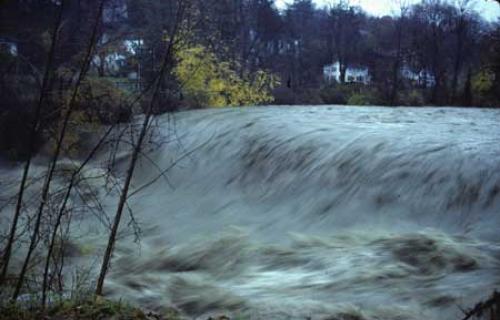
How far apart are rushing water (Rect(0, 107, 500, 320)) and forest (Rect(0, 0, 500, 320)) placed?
0.11 feet

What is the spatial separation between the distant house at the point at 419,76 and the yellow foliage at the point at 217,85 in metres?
16.3

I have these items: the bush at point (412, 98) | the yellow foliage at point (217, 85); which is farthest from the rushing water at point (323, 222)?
the bush at point (412, 98)

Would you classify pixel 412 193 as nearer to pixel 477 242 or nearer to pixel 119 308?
pixel 477 242

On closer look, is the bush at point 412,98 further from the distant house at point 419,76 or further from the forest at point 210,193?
the forest at point 210,193

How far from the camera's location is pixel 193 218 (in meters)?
11.8

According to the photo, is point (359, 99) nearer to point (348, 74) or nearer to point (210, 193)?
point (348, 74)

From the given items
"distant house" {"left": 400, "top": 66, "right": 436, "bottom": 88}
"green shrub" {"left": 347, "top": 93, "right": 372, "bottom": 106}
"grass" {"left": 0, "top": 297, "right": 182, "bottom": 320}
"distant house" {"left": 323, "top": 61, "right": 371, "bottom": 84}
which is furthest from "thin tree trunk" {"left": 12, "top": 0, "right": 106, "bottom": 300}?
"distant house" {"left": 323, "top": 61, "right": 371, "bottom": 84}

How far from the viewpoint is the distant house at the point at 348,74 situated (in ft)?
129

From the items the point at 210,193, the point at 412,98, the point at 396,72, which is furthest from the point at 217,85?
the point at 396,72

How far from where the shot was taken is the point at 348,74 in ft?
137

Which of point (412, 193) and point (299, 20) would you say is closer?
point (412, 193)

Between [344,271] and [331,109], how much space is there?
Result: 10591 mm

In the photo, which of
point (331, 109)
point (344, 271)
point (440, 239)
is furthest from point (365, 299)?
point (331, 109)

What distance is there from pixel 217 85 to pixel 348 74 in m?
22.4
